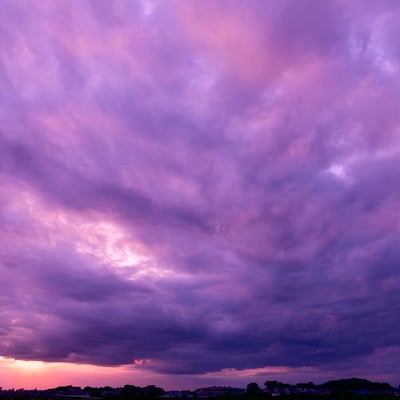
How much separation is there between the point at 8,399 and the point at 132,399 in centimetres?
4851

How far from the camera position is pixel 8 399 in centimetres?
18100

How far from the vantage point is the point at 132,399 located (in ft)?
631
